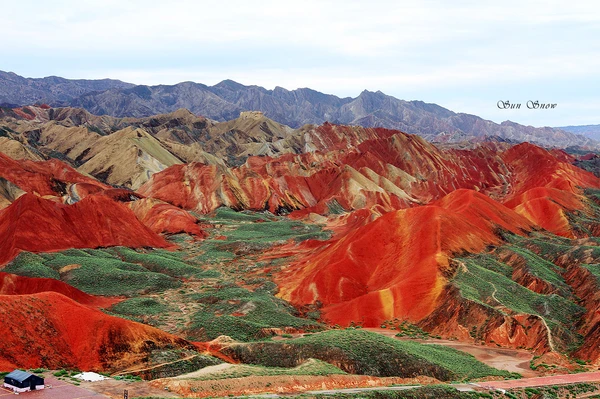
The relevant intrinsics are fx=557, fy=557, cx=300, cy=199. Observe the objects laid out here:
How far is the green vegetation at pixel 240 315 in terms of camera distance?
196 ft

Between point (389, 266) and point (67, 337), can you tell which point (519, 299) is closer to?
point (389, 266)

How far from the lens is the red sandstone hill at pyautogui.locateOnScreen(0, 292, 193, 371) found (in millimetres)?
43625

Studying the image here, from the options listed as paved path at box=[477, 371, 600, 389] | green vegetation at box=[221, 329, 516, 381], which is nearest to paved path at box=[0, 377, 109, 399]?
green vegetation at box=[221, 329, 516, 381]

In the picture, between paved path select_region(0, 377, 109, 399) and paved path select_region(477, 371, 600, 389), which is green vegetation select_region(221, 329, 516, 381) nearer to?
paved path select_region(477, 371, 600, 389)

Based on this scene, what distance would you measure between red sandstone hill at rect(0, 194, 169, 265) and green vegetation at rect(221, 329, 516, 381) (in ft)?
173

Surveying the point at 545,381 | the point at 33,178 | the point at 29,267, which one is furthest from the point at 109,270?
the point at 33,178

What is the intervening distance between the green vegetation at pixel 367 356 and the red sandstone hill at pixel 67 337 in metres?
7.40

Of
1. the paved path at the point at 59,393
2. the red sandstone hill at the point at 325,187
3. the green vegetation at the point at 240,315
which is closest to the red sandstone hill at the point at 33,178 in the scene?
the red sandstone hill at the point at 325,187

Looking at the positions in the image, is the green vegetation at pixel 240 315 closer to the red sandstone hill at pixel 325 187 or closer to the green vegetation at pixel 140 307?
the green vegetation at pixel 140 307

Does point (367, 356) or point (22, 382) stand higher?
point (22, 382)

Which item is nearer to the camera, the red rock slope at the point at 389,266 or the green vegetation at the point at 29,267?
the red rock slope at the point at 389,266

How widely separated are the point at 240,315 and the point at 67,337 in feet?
78.3

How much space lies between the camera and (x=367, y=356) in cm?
4884

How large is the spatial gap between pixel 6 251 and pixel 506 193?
500ft
